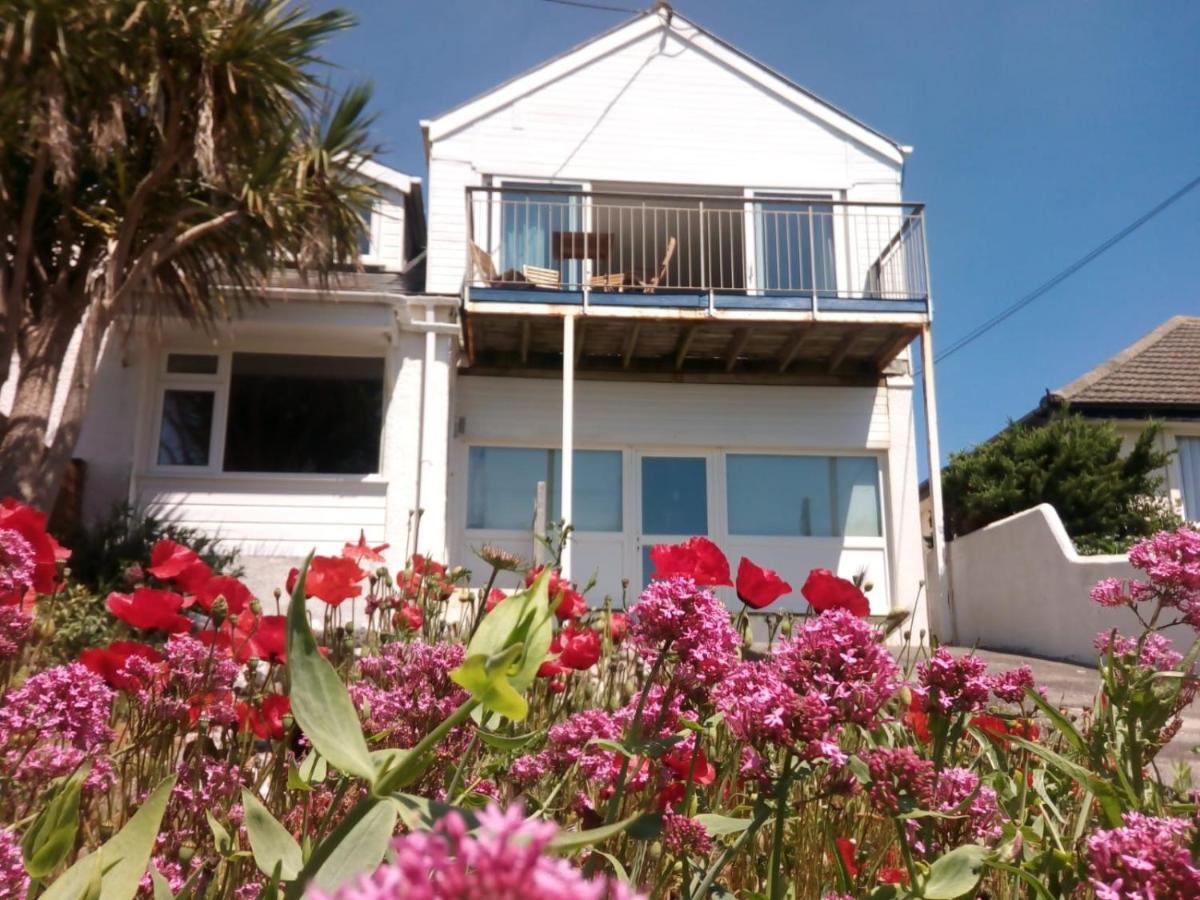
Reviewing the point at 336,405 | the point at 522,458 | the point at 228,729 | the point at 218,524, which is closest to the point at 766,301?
the point at 522,458

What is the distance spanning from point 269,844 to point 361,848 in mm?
174

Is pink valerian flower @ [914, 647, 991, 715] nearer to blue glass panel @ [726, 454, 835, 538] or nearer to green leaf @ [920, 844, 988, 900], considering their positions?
green leaf @ [920, 844, 988, 900]

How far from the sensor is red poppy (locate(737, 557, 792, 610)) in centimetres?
172

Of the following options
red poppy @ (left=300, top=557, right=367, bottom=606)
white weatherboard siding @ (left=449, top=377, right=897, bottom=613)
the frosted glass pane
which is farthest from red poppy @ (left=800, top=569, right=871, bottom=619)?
the frosted glass pane

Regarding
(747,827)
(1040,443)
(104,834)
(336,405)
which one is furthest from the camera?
(1040,443)

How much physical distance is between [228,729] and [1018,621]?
348 inches

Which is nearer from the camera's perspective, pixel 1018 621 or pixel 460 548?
pixel 1018 621

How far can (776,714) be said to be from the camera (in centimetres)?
98

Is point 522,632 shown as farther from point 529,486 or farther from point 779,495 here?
point 779,495

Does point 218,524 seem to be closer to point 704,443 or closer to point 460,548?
point 460,548

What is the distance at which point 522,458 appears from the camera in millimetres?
10336

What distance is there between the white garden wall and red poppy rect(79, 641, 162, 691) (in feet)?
22.7

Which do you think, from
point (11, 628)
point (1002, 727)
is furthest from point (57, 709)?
point (1002, 727)

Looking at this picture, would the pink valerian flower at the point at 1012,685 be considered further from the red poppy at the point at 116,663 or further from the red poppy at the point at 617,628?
the red poppy at the point at 116,663
